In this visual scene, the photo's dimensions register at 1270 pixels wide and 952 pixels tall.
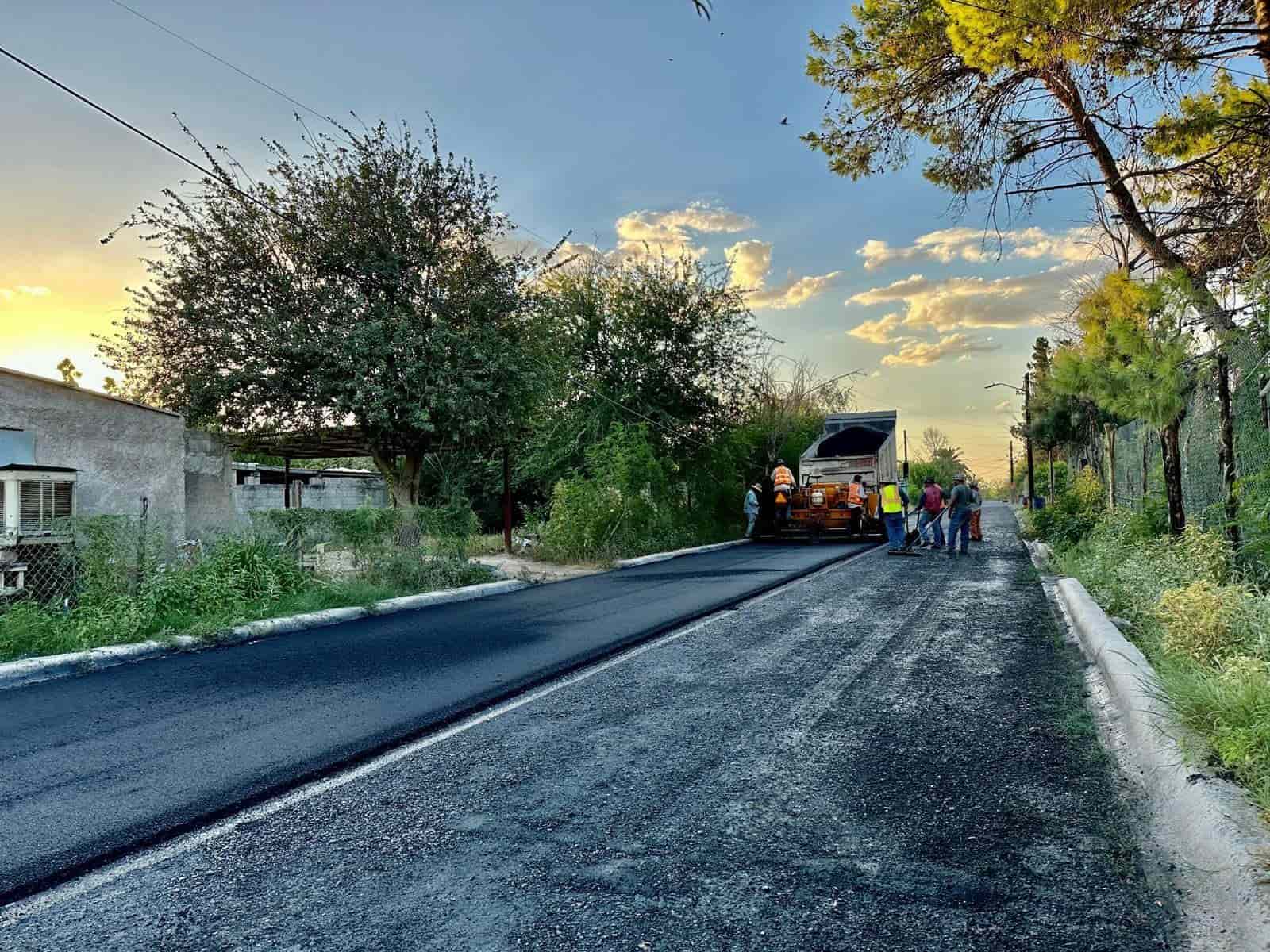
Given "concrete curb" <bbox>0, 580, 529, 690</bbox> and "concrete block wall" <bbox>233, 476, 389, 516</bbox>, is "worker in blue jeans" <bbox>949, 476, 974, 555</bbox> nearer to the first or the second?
"concrete curb" <bbox>0, 580, 529, 690</bbox>

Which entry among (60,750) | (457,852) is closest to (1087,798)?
(457,852)

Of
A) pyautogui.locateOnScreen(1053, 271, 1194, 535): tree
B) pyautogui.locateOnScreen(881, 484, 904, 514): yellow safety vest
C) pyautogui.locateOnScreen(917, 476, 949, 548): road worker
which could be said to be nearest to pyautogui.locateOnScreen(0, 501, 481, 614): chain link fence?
pyautogui.locateOnScreen(881, 484, 904, 514): yellow safety vest

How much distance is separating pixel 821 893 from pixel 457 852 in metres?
1.44

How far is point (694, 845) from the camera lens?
3.52 metres

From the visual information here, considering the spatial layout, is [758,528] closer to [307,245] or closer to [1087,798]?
[307,245]

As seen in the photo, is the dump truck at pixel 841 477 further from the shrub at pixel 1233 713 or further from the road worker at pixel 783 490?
the shrub at pixel 1233 713

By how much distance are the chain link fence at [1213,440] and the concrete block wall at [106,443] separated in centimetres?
1246

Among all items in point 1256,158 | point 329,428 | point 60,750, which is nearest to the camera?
point 60,750

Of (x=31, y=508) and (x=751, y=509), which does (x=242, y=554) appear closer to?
(x=31, y=508)

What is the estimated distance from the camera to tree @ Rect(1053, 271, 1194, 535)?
885 centimetres

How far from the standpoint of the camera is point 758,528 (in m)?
27.7

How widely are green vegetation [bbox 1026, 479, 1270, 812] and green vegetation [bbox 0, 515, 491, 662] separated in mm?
8440

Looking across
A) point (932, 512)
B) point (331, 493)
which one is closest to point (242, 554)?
point (932, 512)

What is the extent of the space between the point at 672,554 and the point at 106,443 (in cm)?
1261
